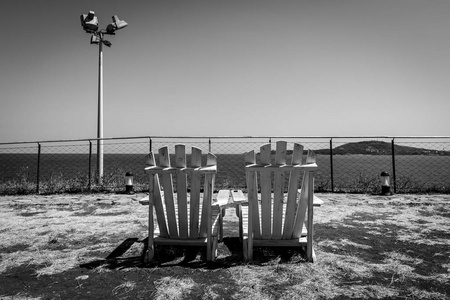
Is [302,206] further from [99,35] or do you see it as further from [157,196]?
[99,35]

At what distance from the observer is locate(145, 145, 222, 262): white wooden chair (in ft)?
9.01

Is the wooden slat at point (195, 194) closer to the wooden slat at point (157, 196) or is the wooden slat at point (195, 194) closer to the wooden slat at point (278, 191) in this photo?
the wooden slat at point (157, 196)

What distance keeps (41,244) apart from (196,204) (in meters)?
1.88

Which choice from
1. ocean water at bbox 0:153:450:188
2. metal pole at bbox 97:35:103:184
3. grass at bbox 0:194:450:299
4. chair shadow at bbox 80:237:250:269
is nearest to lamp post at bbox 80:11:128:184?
metal pole at bbox 97:35:103:184

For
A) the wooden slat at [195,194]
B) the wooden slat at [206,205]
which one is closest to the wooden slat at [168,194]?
the wooden slat at [195,194]

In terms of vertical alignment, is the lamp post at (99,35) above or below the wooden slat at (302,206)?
above

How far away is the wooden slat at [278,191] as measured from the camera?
8.72 ft

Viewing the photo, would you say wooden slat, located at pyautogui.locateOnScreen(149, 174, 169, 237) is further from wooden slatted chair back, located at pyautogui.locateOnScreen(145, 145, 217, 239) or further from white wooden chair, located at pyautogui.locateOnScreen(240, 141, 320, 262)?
white wooden chair, located at pyautogui.locateOnScreen(240, 141, 320, 262)

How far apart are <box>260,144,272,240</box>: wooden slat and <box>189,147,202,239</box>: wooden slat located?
1.98ft

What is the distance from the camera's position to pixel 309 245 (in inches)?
108

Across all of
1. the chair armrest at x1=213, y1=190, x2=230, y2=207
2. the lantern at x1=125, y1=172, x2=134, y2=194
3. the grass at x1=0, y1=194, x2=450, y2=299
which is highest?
the chair armrest at x1=213, y1=190, x2=230, y2=207

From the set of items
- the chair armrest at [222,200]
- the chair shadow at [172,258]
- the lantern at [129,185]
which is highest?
the chair armrest at [222,200]

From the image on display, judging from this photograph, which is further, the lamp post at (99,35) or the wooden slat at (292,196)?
the lamp post at (99,35)

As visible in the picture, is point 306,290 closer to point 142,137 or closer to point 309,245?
point 309,245
